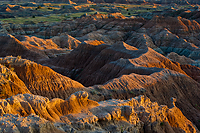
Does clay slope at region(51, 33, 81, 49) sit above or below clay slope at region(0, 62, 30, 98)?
below

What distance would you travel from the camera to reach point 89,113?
18734 mm

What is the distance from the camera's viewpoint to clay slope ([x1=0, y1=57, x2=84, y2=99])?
30381 mm

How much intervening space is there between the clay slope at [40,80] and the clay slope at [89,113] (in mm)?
11063

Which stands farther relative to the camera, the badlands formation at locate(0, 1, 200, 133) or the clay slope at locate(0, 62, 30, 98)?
the clay slope at locate(0, 62, 30, 98)

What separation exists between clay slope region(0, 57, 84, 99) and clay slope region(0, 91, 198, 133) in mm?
Result: 11063

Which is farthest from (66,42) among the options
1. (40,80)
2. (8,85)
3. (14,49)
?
(8,85)

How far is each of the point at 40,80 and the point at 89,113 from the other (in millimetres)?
14258

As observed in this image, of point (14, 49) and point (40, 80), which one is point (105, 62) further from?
point (40, 80)

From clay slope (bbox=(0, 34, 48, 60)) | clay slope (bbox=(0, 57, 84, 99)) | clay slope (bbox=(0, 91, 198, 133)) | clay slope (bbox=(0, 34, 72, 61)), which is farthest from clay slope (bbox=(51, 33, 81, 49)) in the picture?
clay slope (bbox=(0, 91, 198, 133))

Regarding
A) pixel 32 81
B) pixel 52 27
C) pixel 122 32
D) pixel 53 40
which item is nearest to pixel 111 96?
pixel 32 81

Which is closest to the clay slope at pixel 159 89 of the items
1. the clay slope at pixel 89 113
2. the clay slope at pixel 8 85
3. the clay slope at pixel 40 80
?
the clay slope at pixel 40 80

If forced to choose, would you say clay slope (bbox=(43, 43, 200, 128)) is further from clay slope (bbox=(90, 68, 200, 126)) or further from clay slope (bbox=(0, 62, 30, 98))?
clay slope (bbox=(0, 62, 30, 98))

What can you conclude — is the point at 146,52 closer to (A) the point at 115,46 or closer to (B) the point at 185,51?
(A) the point at 115,46

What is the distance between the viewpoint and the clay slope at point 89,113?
16.4 metres
